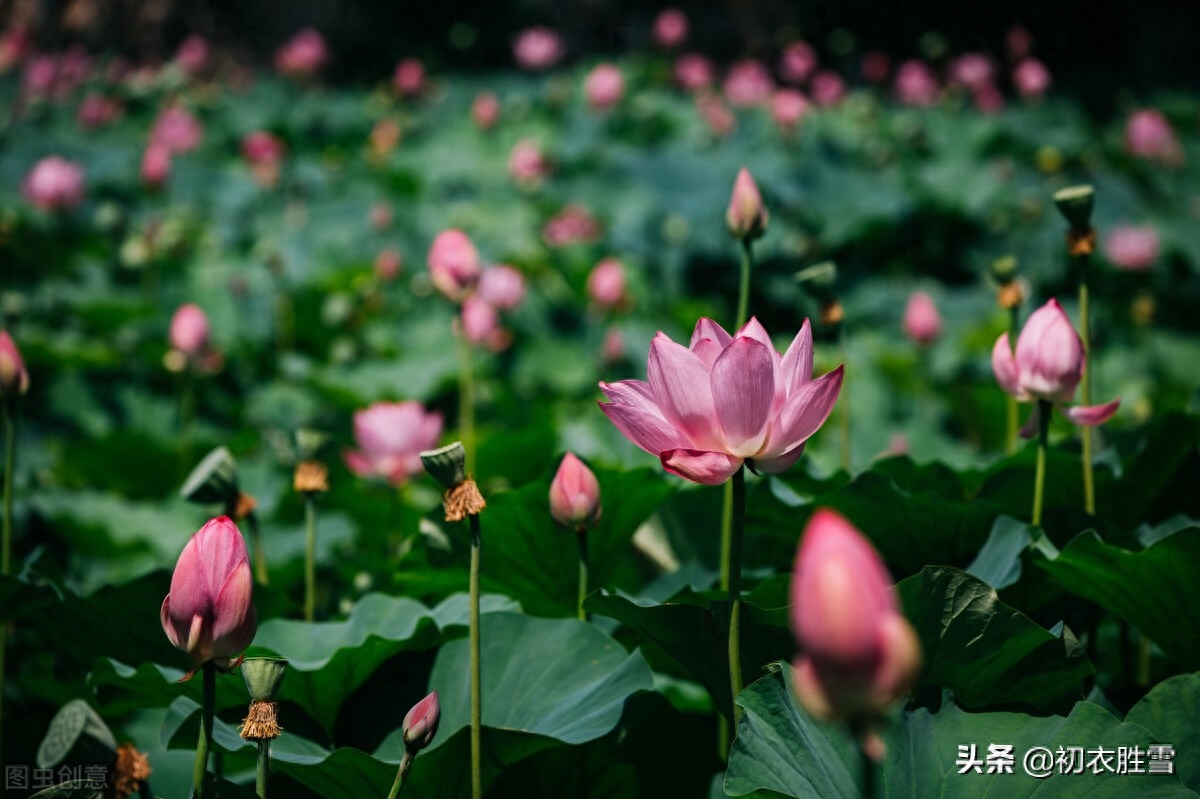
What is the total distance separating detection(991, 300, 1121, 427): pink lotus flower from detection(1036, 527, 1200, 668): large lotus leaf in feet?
0.38

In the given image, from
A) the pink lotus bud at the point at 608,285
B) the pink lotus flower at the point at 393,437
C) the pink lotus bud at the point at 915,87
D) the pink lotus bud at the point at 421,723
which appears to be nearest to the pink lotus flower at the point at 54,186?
the pink lotus bud at the point at 608,285

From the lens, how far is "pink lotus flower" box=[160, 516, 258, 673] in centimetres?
64

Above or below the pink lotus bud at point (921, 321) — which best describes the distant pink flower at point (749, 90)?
above

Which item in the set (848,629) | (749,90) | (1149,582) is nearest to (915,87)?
(749,90)

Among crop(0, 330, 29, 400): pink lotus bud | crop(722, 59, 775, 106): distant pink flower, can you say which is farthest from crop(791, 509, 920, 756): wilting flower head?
crop(722, 59, 775, 106): distant pink flower

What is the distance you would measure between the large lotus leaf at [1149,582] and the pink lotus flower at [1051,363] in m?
0.12

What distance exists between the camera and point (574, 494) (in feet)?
2.81

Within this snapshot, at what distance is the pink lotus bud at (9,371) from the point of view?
926mm

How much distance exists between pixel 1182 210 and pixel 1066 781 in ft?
11.4

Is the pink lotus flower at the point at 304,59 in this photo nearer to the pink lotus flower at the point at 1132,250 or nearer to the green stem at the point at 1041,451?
the pink lotus flower at the point at 1132,250

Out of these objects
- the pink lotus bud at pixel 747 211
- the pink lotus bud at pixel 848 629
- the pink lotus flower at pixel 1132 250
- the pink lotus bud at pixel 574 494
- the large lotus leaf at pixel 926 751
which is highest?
the pink lotus bud at pixel 747 211

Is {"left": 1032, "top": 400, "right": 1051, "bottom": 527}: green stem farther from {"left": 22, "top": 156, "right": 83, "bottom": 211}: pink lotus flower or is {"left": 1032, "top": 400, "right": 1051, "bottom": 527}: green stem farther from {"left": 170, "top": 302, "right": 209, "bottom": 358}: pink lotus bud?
{"left": 22, "top": 156, "right": 83, "bottom": 211}: pink lotus flower

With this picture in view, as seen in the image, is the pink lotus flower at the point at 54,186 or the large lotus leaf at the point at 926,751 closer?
the large lotus leaf at the point at 926,751

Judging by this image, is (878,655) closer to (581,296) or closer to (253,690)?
(253,690)
